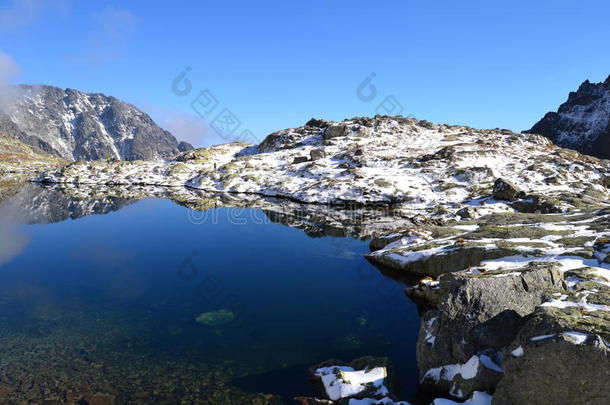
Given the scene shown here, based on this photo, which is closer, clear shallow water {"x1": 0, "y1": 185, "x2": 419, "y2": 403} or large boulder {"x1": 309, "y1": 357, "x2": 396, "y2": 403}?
large boulder {"x1": 309, "y1": 357, "x2": 396, "y2": 403}

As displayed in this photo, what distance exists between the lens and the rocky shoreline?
884cm

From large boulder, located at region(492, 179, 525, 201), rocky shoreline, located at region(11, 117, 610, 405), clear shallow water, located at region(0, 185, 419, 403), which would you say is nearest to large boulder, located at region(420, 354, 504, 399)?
rocky shoreline, located at region(11, 117, 610, 405)

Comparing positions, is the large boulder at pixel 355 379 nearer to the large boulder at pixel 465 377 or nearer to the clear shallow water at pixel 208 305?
the clear shallow water at pixel 208 305

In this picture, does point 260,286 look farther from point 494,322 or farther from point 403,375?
point 494,322

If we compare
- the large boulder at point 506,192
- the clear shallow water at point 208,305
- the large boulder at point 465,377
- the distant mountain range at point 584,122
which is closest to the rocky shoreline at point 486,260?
the large boulder at point 465,377

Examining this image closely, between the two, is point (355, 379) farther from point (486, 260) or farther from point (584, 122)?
point (584, 122)

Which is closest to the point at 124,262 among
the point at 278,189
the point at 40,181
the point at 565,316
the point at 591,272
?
the point at 565,316

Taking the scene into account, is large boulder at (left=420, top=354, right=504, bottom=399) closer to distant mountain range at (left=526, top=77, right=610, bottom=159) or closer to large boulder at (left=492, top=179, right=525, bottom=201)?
large boulder at (left=492, top=179, right=525, bottom=201)

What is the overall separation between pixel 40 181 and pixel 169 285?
358 ft

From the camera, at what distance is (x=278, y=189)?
7175 cm

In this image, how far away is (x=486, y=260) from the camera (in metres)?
21.2

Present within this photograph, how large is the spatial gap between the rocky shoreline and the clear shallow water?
1940 mm

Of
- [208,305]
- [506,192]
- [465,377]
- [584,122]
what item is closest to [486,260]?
[465,377]

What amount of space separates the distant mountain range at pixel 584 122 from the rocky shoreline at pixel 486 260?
94.7m
